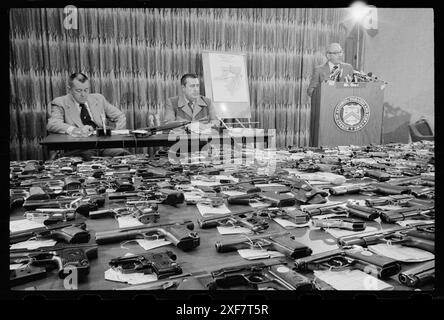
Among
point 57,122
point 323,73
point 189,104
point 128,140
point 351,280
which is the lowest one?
point 351,280

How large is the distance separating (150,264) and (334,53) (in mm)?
5685

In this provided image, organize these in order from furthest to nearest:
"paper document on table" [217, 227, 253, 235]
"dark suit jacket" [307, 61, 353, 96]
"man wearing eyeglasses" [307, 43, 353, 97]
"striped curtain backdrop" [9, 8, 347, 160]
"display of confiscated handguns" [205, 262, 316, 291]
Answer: "dark suit jacket" [307, 61, 353, 96] → "man wearing eyeglasses" [307, 43, 353, 97] → "striped curtain backdrop" [9, 8, 347, 160] → "paper document on table" [217, 227, 253, 235] → "display of confiscated handguns" [205, 262, 316, 291]

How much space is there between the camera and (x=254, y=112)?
634 cm

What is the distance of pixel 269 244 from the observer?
3.73ft

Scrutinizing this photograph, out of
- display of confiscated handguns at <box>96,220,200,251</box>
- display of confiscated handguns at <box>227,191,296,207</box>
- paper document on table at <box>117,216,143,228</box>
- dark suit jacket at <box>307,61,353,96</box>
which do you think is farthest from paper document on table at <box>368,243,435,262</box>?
dark suit jacket at <box>307,61,353,96</box>

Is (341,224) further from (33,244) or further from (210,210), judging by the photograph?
(33,244)

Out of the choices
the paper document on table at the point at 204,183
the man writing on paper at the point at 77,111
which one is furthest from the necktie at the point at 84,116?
the paper document on table at the point at 204,183

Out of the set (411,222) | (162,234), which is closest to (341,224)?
(411,222)

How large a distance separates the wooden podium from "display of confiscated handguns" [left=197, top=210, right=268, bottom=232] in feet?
11.2

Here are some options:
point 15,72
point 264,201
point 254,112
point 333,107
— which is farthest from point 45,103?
point 264,201

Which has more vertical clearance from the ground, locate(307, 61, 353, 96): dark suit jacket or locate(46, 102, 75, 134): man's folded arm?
locate(307, 61, 353, 96): dark suit jacket

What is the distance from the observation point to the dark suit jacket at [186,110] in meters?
4.85

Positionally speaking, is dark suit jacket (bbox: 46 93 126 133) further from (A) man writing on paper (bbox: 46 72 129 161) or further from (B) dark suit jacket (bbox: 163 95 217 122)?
(B) dark suit jacket (bbox: 163 95 217 122)

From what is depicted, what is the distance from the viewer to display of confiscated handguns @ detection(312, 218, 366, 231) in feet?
4.18
